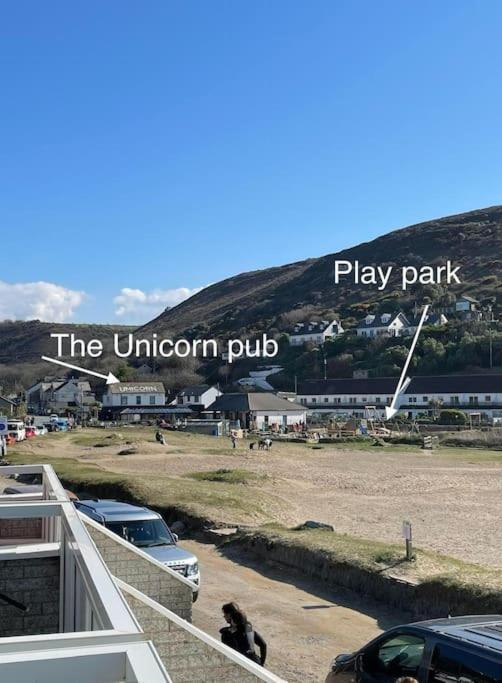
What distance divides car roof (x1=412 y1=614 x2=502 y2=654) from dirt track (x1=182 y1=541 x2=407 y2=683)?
3.64m

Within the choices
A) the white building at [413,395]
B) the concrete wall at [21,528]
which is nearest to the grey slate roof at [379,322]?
the white building at [413,395]

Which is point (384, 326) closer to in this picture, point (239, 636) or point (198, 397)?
point (198, 397)

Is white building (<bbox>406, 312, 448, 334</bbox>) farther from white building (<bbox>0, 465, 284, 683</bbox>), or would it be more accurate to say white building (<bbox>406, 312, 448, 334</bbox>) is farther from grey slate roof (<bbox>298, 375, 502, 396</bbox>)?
white building (<bbox>0, 465, 284, 683</bbox>)

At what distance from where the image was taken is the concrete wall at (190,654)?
4.80m

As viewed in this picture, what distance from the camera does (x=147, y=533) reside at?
14.1 m

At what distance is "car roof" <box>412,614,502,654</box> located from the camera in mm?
6105

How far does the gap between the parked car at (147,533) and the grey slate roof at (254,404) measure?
260 feet

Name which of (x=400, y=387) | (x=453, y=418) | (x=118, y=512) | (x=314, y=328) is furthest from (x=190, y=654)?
(x=314, y=328)

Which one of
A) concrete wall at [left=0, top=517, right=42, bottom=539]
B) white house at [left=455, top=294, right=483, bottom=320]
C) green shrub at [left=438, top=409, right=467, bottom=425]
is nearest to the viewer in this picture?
concrete wall at [left=0, top=517, right=42, bottom=539]

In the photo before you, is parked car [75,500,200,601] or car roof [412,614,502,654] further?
parked car [75,500,200,601]

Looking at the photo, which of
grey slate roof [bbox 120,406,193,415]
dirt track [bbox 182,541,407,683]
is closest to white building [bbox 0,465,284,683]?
dirt track [bbox 182,541,407,683]

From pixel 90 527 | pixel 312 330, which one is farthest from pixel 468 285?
pixel 90 527

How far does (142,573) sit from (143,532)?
554cm

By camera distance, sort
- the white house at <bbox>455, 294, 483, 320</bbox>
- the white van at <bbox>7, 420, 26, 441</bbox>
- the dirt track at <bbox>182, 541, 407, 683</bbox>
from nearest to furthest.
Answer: the dirt track at <bbox>182, 541, 407, 683</bbox>, the white van at <bbox>7, 420, 26, 441</bbox>, the white house at <bbox>455, 294, 483, 320</bbox>
